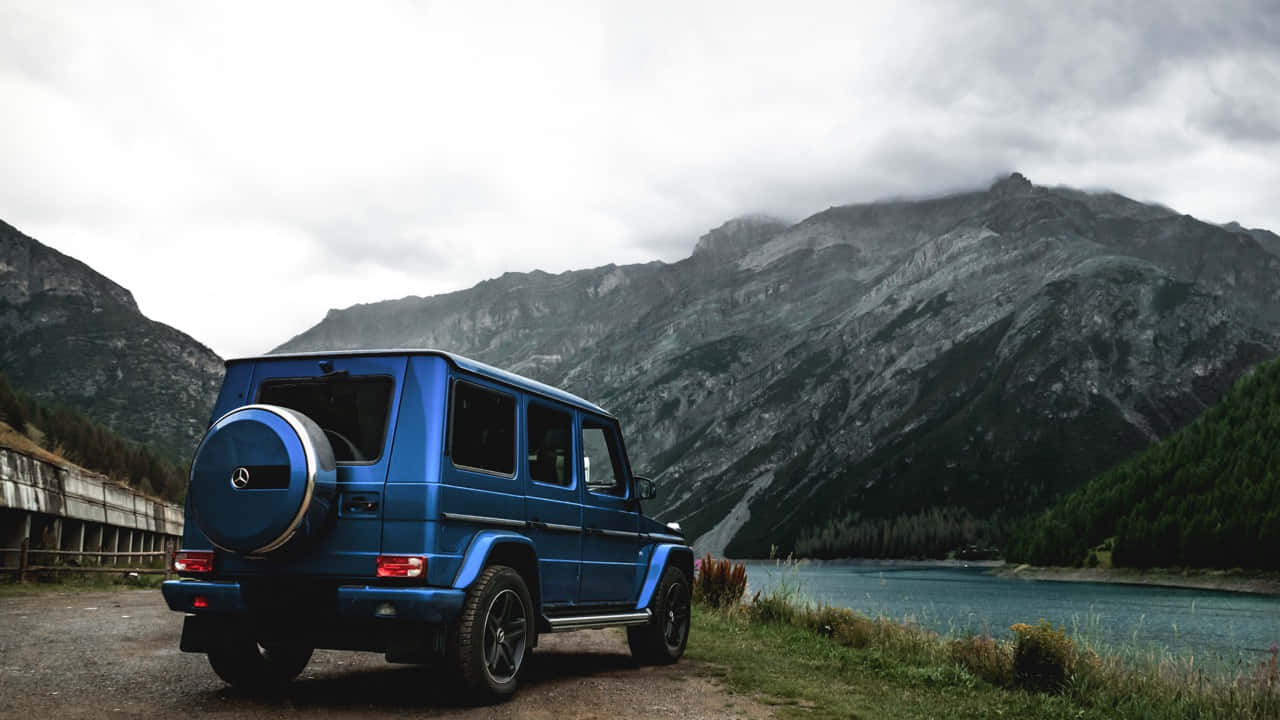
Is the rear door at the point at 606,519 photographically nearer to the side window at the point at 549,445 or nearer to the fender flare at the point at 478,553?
the side window at the point at 549,445

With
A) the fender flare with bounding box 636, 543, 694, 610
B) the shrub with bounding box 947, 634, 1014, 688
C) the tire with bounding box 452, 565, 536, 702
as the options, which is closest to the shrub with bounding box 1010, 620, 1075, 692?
the shrub with bounding box 947, 634, 1014, 688

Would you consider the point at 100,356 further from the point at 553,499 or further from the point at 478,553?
the point at 478,553

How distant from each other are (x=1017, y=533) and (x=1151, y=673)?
19312 cm

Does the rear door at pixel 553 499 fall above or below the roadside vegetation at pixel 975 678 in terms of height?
above

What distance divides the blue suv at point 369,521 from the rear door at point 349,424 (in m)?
0.01

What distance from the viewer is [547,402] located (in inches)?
385

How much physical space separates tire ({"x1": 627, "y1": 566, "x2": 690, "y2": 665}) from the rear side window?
453 centimetres

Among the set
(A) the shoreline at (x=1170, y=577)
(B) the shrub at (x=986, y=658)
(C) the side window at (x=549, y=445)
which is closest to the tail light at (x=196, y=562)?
(C) the side window at (x=549, y=445)

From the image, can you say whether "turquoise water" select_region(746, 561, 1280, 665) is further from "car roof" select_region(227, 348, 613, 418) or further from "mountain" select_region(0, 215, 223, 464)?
"mountain" select_region(0, 215, 223, 464)

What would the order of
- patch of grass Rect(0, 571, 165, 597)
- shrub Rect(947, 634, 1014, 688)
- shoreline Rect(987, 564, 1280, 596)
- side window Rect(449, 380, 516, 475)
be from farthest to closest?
shoreline Rect(987, 564, 1280, 596)
patch of grass Rect(0, 571, 165, 597)
shrub Rect(947, 634, 1014, 688)
side window Rect(449, 380, 516, 475)

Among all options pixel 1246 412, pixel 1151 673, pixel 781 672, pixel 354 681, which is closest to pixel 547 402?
pixel 354 681

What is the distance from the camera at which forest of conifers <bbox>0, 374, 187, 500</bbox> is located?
57.8 m

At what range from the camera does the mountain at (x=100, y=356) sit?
12481 cm

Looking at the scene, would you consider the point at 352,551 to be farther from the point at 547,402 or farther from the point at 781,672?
the point at 781,672
